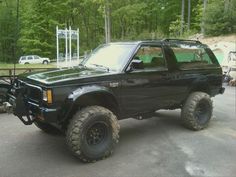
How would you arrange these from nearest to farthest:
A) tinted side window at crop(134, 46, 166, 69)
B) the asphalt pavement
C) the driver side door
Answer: the asphalt pavement < the driver side door < tinted side window at crop(134, 46, 166, 69)

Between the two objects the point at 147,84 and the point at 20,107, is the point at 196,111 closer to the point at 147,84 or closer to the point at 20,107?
the point at 147,84

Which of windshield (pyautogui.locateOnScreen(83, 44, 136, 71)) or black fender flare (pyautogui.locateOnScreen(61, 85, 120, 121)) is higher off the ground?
windshield (pyautogui.locateOnScreen(83, 44, 136, 71))

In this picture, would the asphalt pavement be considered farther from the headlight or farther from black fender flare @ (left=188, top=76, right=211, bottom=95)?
the headlight

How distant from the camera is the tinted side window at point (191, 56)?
6.74m

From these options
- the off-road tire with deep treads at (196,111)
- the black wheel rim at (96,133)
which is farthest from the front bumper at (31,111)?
the off-road tire with deep treads at (196,111)

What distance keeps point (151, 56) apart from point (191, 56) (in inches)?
49.0

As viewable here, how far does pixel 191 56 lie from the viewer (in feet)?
23.1

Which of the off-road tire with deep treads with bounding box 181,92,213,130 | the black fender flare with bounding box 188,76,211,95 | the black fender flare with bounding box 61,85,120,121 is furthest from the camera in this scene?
the black fender flare with bounding box 188,76,211,95

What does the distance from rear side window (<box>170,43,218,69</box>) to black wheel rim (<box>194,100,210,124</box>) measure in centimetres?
85

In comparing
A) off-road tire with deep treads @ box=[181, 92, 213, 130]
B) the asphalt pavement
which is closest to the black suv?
off-road tire with deep treads @ box=[181, 92, 213, 130]

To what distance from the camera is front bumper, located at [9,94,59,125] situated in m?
4.77

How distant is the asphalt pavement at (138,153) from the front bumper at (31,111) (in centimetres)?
71

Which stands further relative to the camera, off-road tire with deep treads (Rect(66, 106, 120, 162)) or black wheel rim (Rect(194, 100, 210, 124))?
black wheel rim (Rect(194, 100, 210, 124))

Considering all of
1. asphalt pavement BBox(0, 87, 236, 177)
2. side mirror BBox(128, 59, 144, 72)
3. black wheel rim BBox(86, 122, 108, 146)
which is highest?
side mirror BBox(128, 59, 144, 72)
